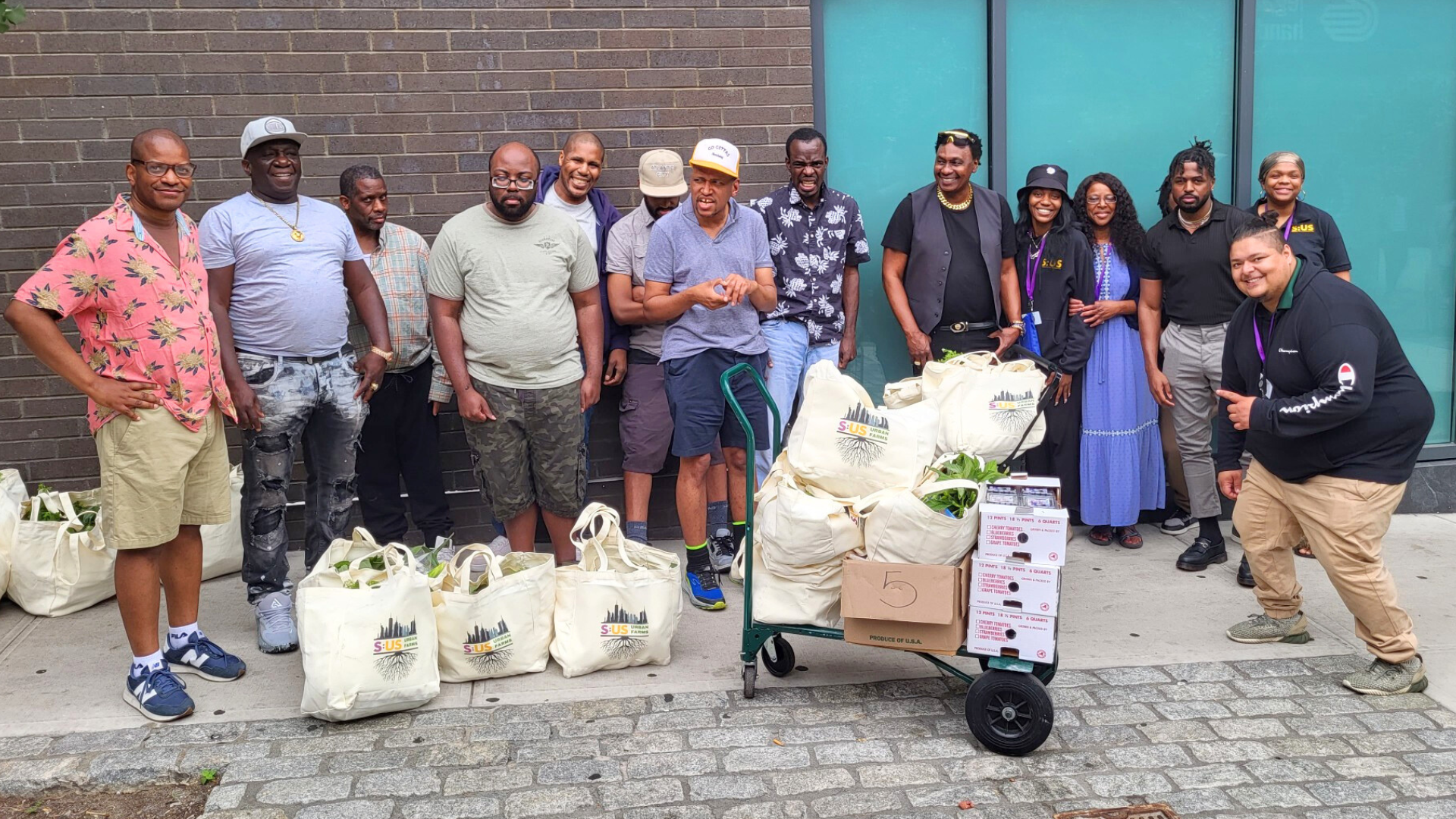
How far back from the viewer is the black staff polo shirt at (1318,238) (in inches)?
230

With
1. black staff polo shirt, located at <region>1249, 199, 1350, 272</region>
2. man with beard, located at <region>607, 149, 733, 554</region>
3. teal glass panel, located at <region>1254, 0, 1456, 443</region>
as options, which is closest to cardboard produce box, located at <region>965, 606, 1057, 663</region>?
man with beard, located at <region>607, 149, 733, 554</region>

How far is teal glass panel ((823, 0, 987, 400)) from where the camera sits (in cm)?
634

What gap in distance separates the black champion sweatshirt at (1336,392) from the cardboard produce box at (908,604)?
4.43ft

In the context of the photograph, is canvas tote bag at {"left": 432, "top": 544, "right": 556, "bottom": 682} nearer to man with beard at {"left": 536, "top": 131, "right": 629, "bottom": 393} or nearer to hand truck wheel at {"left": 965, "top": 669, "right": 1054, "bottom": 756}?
man with beard at {"left": 536, "top": 131, "right": 629, "bottom": 393}

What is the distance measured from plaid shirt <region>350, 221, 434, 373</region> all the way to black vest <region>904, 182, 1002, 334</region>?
2.43 meters

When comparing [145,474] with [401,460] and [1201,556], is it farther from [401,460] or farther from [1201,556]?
[1201,556]

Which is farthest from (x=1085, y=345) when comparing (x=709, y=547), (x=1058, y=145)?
(x=709, y=547)

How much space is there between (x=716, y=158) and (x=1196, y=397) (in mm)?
2831

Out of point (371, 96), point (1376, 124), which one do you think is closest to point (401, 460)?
point (371, 96)

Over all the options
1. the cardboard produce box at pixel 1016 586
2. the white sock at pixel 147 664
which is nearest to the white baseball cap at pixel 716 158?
the cardboard produce box at pixel 1016 586

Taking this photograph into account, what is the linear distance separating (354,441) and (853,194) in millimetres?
2989

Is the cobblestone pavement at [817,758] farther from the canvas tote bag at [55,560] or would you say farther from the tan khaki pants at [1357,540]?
the canvas tote bag at [55,560]

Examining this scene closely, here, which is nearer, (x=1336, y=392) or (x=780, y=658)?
(x=1336, y=392)

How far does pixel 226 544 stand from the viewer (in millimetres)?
5828
